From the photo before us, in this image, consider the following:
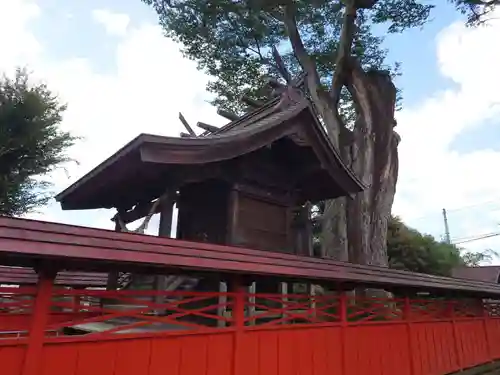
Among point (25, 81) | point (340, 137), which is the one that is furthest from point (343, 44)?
point (25, 81)

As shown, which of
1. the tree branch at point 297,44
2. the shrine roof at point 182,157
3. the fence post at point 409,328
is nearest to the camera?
the shrine roof at point 182,157

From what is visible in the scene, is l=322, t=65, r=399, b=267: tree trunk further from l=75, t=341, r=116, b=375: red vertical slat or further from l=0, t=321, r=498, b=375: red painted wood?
l=75, t=341, r=116, b=375: red vertical slat

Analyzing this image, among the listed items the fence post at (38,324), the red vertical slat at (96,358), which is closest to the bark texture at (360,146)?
the red vertical slat at (96,358)

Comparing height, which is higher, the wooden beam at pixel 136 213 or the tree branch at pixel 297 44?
the tree branch at pixel 297 44

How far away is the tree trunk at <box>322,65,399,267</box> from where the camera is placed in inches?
393

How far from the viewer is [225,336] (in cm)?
382

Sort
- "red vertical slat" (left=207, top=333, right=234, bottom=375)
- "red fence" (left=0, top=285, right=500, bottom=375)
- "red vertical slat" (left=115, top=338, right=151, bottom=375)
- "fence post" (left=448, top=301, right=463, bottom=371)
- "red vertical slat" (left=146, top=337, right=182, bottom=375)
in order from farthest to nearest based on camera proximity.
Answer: "fence post" (left=448, top=301, right=463, bottom=371)
"red vertical slat" (left=207, top=333, right=234, bottom=375)
"red vertical slat" (left=146, top=337, right=182, bottom=375)
"red vertical slat" (left=115, top=338, right=151, bottom=375)
"red fence" (left=0, top=285, right=500, bottom=375)

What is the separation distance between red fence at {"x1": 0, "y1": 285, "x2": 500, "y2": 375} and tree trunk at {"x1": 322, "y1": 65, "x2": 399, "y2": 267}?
8.42 ft

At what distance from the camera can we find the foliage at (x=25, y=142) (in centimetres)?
1470

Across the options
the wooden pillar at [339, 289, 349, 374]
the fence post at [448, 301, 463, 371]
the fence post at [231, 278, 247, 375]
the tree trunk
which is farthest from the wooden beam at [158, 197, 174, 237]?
the fence post at [448, 301, 463, 371]

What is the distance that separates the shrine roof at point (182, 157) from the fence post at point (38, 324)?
179 cm

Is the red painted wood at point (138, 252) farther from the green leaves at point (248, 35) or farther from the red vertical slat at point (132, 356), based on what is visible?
the green leaves at point (248, 35)

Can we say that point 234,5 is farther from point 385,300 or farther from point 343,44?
point 385,300

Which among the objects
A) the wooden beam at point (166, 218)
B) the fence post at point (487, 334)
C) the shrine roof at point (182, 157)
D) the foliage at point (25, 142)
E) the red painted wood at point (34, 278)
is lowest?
the fence post at point (487, 334)
